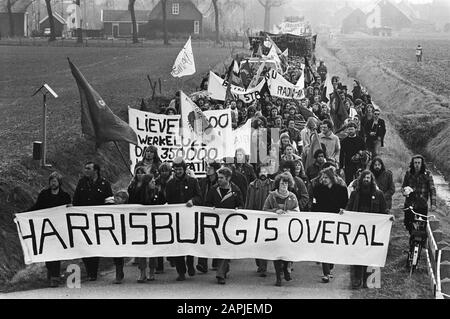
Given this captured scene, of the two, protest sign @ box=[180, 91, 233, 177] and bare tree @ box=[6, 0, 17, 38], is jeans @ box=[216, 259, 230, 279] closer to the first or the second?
protest sign @ box=[180, 91, 233, 177]

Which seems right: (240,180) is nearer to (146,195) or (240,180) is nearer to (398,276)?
(146,195)

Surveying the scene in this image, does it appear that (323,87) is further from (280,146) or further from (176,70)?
(280,146)

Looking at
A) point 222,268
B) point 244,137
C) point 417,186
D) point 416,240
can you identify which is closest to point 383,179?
point 417,186

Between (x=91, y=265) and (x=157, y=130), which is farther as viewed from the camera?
(x=157, y=130)

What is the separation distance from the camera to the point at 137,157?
49.4ft

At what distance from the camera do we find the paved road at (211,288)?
11.4 meters

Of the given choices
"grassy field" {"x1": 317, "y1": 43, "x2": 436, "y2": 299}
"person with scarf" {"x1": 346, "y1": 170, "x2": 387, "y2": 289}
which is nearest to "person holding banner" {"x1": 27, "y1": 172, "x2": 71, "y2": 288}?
"person with scarf" {"x1": 346, "y1": 170, "x2": 387, "y2": 289}

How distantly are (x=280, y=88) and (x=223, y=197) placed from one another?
10966 millimetres

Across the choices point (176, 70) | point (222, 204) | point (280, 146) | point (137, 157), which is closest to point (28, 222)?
point (222, 204)

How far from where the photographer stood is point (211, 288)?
38.7 feet

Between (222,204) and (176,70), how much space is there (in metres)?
12.7

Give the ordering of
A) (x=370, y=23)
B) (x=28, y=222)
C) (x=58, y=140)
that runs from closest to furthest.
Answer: (x=28, y=222) < (x=58, y=140) < (x=370, y=23)

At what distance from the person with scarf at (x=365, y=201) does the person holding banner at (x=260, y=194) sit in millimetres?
1250

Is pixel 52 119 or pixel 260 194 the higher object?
pixel 260 194
